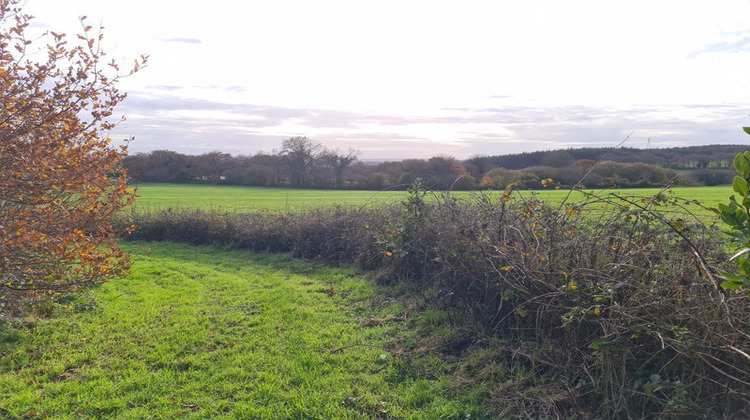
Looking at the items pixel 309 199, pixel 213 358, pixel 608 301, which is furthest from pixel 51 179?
pixel 309 199

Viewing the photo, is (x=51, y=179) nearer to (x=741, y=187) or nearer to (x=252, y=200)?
(x=741, y=187)

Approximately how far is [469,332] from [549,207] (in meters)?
1.79

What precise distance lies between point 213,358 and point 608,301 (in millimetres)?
4316

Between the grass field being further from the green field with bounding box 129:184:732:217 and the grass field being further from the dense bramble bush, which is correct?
the dense bramble bush

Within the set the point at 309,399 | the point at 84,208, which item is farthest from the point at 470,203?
the point at 84,208

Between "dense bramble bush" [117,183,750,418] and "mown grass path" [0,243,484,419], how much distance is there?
1064mm

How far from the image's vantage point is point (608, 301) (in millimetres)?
4348

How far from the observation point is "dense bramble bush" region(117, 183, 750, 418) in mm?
3631

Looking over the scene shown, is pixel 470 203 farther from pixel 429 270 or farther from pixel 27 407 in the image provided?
pixel 27 407

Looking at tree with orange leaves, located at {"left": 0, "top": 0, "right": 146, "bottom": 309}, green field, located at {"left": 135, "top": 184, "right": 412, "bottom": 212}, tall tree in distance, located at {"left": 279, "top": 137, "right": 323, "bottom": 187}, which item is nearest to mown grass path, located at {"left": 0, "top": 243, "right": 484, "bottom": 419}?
tree with orange leaves, located at {"left": 0, "top": 0, "right": 146, "bottom": 309}

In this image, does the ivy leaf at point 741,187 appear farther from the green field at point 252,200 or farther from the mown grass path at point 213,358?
the green field at point 252,200

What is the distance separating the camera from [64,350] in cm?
602

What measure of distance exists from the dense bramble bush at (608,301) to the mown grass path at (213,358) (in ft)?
3.49

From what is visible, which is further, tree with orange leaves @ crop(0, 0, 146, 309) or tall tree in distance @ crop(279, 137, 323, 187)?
tall tree in distance @ crop(279, 137, 323, 187)
